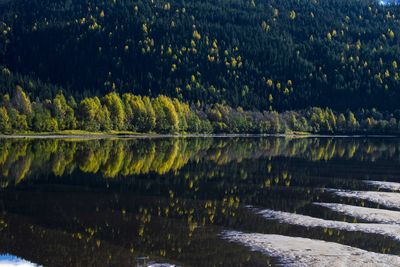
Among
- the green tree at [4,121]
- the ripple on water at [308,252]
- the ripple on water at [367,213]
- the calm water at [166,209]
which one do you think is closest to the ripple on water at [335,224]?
the calm water at [166,209]

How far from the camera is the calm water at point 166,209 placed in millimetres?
34281

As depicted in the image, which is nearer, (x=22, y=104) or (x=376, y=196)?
(x=376, y=196)

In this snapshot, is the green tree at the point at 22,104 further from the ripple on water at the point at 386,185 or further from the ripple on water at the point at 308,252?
the ripple on water at the point at 308,252

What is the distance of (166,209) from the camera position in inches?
1916

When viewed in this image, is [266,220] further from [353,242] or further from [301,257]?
[301,257]

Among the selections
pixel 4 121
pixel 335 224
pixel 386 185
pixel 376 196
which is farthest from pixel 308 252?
pixel 4 121

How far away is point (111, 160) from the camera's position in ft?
306

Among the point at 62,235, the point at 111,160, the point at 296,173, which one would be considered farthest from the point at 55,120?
the point at 62,235

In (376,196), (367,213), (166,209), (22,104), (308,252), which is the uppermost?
(22,104)

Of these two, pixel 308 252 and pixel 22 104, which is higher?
pixel 22 104

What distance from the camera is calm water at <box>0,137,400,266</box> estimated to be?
1350 inches

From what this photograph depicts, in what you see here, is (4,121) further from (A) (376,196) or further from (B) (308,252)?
(B) (308,252)

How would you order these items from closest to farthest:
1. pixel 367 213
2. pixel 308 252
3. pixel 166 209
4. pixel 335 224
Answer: pixel 308 252, pixel 335 224, pixel 367 213, pixel 166 209

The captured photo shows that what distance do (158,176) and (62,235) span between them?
116 ft
